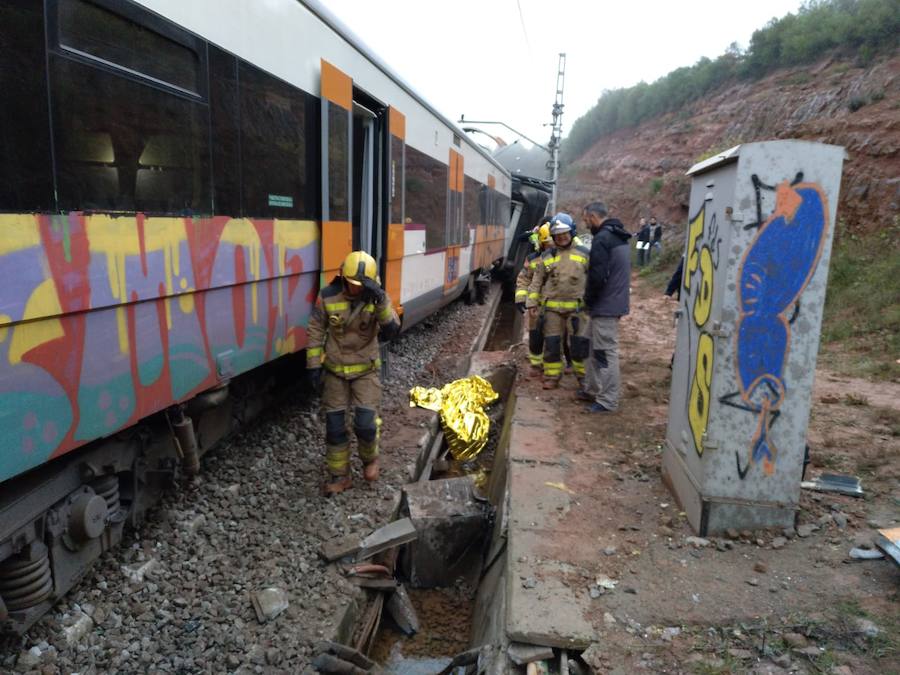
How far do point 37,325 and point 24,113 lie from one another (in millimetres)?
783

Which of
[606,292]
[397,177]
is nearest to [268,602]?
[606,292]

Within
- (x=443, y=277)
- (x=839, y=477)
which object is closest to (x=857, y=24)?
(x=443, y=277)

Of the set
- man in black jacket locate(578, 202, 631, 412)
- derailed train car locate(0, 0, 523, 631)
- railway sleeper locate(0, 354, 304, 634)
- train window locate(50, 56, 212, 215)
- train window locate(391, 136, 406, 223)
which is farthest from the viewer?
train window locate(391, 136, 406, 223)

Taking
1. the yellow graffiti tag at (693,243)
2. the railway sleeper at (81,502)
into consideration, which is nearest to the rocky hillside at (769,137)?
the yellow graffiti tag at (693,243)

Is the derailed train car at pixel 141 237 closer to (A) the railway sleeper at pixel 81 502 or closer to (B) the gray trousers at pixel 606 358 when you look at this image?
(A) the railway sleeper at pixel 81 502

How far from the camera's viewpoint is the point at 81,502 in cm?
316

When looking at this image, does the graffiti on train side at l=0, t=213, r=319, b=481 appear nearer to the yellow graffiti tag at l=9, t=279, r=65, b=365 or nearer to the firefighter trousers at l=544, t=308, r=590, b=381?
the yellow graffiti tag at l=9, t=279, r=65, b=365

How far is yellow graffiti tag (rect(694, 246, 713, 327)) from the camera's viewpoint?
3688mm

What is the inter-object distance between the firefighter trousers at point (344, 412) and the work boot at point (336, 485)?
1.7 inches

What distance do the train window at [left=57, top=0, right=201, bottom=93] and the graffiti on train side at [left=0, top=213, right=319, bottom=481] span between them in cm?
68

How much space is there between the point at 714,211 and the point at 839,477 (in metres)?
1.92

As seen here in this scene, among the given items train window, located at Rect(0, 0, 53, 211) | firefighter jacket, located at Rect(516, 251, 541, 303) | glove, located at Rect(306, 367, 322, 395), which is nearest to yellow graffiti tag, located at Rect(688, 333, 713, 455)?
glove, located at Rect(306, 367, 322, 395)

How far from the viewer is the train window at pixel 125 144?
2746mm

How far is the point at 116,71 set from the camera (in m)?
3.02
